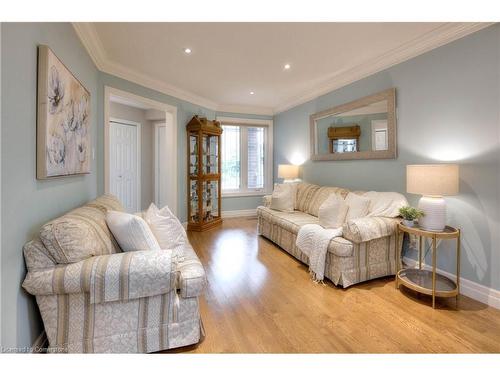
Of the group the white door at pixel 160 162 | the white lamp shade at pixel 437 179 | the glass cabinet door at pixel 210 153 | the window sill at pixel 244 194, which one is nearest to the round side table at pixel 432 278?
the white lamp shade at pixel 437 179

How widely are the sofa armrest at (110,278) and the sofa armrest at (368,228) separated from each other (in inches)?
→ 66.4

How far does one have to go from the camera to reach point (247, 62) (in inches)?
123

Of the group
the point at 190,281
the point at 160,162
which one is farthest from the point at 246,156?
the point at 190,281

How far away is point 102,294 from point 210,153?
12.3 feet

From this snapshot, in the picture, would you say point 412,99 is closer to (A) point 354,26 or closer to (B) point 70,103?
(A) point 354,26

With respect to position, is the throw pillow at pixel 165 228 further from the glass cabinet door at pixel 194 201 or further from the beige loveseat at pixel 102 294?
the glass cabinet door at pixel 194 201


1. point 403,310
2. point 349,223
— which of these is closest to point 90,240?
point 349,223

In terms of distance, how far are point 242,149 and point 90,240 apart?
4417 mm

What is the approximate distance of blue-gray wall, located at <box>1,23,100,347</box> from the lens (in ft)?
4.02

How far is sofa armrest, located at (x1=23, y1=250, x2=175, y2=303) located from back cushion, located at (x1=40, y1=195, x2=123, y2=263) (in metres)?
0.06

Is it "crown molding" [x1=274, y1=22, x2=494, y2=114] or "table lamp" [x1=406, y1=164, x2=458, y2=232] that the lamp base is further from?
"crown molding" [x1=274, y1=22, x2=494, y2=114]

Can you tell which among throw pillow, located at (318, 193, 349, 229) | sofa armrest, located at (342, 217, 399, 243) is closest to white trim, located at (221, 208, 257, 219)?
throw pillow, located at (318, 193, 349, 229)

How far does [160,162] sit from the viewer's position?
229 inches

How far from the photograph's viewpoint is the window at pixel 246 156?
5.61 m
